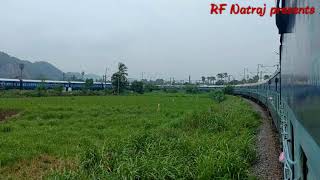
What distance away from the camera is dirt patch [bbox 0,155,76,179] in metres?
8.52

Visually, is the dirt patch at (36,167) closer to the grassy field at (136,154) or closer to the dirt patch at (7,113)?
the grassy field at (136,154)

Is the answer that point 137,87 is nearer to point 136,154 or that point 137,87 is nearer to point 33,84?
point 33,84

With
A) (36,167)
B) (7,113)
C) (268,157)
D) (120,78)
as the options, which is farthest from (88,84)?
(268,157)

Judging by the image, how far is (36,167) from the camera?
9.49 m

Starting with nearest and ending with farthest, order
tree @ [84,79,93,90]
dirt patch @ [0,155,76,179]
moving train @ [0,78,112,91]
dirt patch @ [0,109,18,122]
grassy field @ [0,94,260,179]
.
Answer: grassy field @ [0,94,260,179] → dirt patch @ [0,155,76,179] → dirt patch @ [0,109,18,122] → moving train @ [0,78,112,91] → tree @ [84,79,93,90]

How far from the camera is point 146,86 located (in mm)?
87312

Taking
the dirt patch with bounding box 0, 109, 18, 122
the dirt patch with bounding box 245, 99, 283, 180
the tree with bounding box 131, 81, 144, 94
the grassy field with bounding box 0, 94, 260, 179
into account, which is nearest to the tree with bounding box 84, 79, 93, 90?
the tree with bounding box 131, 81, 144, 94

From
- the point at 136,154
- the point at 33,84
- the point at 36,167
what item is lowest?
the point at 36,167

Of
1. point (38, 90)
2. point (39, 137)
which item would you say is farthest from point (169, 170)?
point (38, 90)

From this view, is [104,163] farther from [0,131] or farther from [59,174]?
[0,131]

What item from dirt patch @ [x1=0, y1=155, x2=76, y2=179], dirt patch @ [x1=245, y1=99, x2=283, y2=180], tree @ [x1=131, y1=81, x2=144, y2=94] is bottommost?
dirt patch @ [x1=0, y1=155, x2=76, y2=179]

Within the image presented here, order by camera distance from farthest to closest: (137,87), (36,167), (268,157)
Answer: (137,87) → (36,167) → (268,157)

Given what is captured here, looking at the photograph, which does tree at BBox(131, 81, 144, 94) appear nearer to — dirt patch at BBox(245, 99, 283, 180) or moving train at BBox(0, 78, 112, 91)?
moving train at BBox(0, 78, 112, 91)

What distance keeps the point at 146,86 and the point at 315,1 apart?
8549 centimetres
